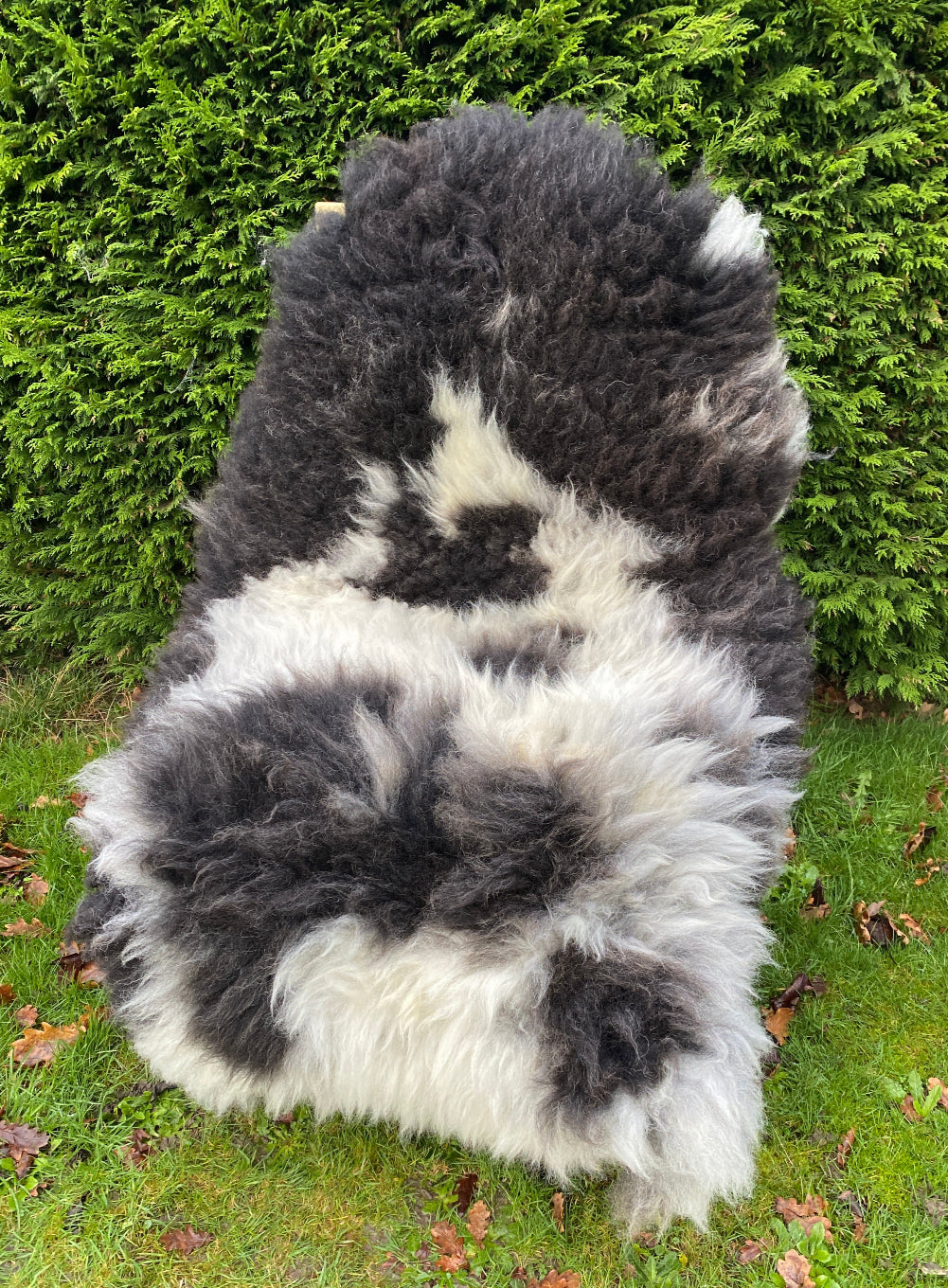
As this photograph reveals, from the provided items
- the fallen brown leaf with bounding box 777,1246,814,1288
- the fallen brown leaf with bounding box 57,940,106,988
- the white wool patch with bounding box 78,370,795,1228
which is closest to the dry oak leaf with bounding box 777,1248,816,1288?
the fallen brown leaf with bounding box 777,1246,814,1288

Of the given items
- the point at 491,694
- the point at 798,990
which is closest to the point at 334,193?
the point at 491,694

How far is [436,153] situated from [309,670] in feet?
3.61

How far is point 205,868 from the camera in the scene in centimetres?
137

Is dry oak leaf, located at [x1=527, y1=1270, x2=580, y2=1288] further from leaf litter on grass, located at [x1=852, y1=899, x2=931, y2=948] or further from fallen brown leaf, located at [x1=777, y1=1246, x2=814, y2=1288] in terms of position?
leaf litter on grass, located at [x1=852, y1=899, x2=931, y2=948]

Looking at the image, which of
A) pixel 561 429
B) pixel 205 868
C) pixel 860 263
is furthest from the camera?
pixel 860 263

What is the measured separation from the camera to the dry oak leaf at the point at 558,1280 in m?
1.63

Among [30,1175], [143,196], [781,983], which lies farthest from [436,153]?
[30,1175]

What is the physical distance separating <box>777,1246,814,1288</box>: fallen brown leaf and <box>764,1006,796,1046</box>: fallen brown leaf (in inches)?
19.4

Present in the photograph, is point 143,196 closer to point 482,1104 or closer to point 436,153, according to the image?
point 436,153

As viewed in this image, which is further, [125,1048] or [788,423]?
[125,1048]

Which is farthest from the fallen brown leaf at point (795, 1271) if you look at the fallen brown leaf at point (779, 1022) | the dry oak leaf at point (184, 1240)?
Result: the dry oak leaf at point (184, 1240)

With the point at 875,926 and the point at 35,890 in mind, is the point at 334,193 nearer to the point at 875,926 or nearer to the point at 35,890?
the point at 35,890

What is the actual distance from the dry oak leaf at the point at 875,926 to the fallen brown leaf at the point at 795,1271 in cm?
90

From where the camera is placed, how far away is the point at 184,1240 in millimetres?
1701
